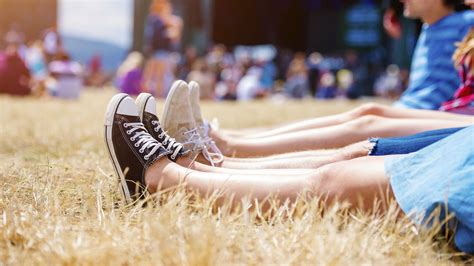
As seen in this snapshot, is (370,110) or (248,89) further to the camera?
(248,89)

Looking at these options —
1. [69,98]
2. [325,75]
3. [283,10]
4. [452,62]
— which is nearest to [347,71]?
[325,75]

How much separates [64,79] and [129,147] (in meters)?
8.69

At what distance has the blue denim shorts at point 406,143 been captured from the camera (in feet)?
5.75

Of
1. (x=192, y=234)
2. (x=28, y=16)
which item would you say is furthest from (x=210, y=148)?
(x=28, y=16)

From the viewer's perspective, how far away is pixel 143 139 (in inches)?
70.2

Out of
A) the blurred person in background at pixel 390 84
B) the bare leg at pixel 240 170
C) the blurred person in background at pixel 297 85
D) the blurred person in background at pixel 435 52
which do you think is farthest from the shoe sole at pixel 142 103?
the blurred person in background at pixel 390 84

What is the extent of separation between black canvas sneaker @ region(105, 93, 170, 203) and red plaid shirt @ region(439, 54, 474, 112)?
1.37 meters

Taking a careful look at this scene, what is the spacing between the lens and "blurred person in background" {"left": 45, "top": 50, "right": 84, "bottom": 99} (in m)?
10.1

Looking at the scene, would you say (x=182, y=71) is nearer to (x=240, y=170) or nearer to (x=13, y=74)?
(x=13, y=74)

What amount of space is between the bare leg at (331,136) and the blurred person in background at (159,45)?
7450 millimetres

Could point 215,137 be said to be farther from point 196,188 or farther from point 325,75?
point 325,75

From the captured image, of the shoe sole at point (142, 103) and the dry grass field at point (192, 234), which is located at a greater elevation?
the shoe sole at point (142, 103)

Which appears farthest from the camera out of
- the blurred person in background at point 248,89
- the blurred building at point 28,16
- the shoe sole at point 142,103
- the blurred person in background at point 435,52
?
the blurred building at point 28,16

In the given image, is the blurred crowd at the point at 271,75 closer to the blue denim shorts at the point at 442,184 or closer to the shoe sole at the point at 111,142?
the shoe sole at the point at 111,142
